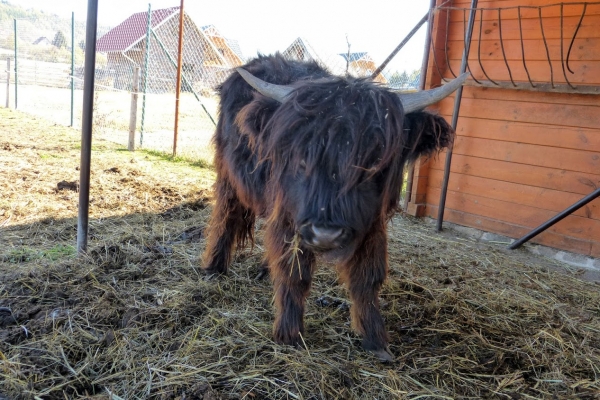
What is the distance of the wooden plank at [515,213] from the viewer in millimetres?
4609

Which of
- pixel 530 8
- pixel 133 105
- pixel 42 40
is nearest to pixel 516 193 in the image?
pixel 530 8

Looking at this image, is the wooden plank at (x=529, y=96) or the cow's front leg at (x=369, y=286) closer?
the cow's front leg at (x=369, y=286)

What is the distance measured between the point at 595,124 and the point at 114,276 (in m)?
4.82

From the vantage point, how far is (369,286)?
8.64 ft

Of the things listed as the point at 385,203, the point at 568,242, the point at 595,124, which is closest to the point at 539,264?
the point at 568,242

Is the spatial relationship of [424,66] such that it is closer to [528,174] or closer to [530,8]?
[530,8]

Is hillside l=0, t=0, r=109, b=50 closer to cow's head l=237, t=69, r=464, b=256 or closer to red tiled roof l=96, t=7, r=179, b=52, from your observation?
red tiled roof l=96, t=7, r=179, b=52

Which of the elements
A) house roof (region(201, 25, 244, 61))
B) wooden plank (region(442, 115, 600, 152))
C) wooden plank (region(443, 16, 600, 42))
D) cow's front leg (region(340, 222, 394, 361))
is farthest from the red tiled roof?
cow's front leg (region(340, 222, 394, 361))

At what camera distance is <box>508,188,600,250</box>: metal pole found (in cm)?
412

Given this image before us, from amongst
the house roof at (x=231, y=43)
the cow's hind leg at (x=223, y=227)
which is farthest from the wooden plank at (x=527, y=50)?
the house roof at (x=231, y=43)

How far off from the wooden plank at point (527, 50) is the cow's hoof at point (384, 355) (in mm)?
3865

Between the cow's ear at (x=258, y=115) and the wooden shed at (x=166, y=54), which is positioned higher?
the wooden shed at (x=166, y=54)

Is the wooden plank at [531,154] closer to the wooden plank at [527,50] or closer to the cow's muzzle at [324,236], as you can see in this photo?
the wooden plank at [527,50]

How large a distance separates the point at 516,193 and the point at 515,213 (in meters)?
0.24
